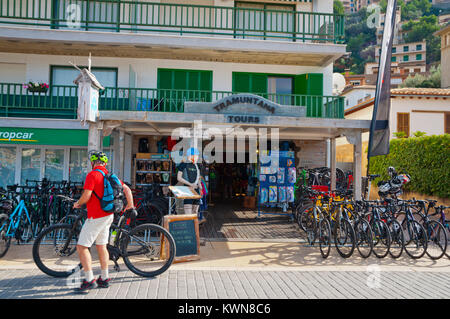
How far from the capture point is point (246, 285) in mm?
5469

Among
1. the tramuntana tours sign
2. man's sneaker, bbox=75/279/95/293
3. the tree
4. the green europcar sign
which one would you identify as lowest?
man's sneaker, bbox=75/279/95/293

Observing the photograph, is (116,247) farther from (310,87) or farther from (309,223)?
(310,87)

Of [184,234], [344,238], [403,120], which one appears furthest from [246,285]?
[403,120]

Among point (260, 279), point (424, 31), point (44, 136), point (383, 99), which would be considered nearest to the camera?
point (260, 279)

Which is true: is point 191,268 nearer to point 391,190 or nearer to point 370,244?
point 370,244

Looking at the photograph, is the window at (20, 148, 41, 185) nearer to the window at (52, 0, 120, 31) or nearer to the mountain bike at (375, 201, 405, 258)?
the window at (52, 0, 120, 31)

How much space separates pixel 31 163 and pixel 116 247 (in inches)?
380

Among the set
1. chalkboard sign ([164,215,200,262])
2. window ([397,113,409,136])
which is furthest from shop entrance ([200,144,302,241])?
window ([397,113,409,136])

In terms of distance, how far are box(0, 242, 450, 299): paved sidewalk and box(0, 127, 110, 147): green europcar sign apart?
4065mm

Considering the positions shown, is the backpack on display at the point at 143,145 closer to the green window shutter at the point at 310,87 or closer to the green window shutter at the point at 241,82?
the green window shutter at the point at 241,82

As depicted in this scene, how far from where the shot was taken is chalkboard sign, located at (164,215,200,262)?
6.68 metres
